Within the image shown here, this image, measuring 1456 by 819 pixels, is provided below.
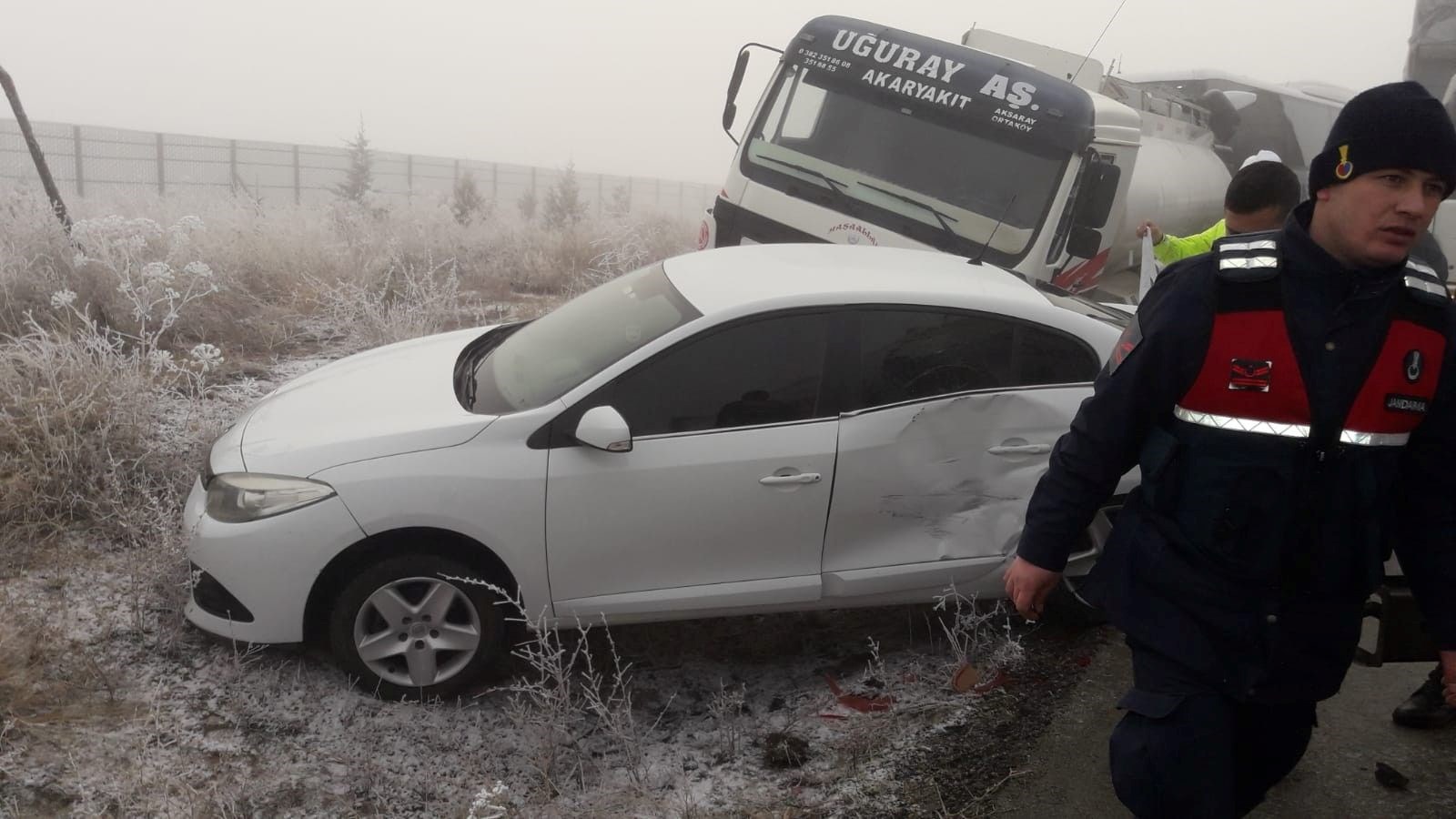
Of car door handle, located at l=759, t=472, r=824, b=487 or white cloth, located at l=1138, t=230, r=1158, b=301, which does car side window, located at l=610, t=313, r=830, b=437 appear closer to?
car door handle, located at l=759, t=472, r=824, b=487

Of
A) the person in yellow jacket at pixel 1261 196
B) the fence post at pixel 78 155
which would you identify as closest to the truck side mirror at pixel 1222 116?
the person in yellow jacket at pixel 1261 196

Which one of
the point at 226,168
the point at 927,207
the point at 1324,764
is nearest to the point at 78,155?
the point at 226,168

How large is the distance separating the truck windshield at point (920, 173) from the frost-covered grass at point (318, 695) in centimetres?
313

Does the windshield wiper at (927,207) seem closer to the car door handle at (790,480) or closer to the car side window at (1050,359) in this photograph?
the car side window at (1050,359)

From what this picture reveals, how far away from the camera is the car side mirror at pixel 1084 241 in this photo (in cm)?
730

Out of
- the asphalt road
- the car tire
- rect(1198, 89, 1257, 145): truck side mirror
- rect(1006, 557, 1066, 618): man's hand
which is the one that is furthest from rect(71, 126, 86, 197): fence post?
rect(1006, 557, 1066, 618): man's hand

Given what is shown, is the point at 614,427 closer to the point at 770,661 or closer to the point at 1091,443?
the point at 770,661

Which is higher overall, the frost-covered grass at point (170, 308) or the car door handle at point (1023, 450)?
the car door handle at point (1023, 450)

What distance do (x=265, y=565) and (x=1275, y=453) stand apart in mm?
2992

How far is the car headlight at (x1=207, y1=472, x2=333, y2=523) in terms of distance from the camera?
3.71 m

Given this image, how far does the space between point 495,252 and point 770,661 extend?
11.0 meters

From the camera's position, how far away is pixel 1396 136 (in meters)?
2.06

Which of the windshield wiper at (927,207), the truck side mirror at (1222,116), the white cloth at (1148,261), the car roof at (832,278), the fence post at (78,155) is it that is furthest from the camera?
the fence post at (78,155)

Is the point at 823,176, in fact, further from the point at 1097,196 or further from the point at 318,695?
the point at 318,695
